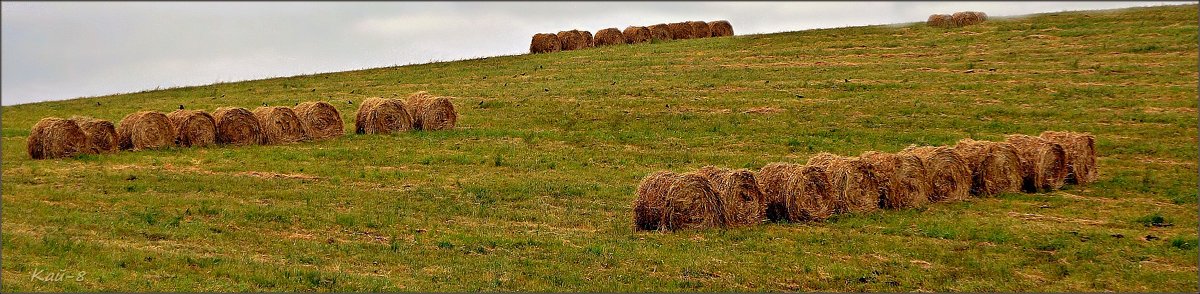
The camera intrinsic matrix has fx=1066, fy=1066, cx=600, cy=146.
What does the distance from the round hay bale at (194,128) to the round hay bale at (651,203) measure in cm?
1793

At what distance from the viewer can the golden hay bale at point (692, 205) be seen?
21.4m

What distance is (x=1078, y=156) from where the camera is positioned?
27.5 m

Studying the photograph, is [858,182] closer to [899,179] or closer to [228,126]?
[899,179]

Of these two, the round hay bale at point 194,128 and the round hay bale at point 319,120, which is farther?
the round hay bale at point 319,120

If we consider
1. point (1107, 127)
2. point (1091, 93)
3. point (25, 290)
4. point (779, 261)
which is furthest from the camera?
point (1091, 93)

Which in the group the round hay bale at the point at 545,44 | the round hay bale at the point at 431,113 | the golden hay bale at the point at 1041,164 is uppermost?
the round hay bale at the point at 545,44

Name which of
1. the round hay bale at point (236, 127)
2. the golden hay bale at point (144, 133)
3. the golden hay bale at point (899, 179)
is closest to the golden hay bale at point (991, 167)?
the golden hay bale at point (899, 179)

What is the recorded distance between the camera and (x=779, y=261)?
18.5 m

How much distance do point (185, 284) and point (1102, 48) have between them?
40440 mm

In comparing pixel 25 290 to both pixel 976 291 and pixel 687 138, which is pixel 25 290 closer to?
pixel 976 291

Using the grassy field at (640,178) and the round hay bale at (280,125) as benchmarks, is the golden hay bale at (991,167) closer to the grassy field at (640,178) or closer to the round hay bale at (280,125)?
the grassy field at (640,178)

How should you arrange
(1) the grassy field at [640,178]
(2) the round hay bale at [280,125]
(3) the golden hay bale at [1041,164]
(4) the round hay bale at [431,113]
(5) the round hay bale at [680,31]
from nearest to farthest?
(1) the grassy field at [640,178] < (3) the golden hay bale at [1041,164] < (2) the round hay bale at [280,125] < (4) the round hay bale at [431,113] < (5) the round hay bale at [680,31]

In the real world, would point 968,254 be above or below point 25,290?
below

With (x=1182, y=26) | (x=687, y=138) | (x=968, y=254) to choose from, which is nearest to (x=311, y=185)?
(x=687, y=138)
